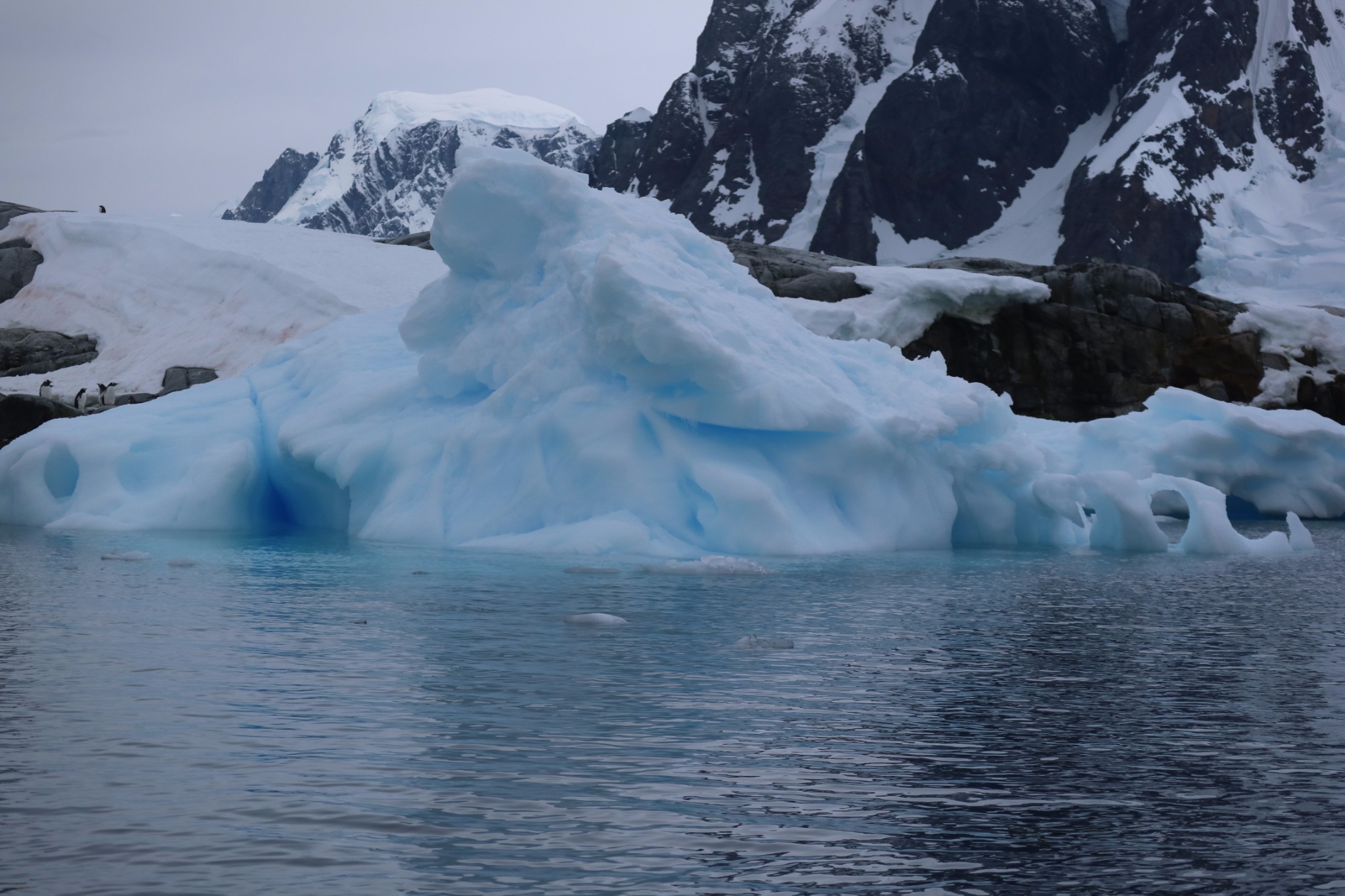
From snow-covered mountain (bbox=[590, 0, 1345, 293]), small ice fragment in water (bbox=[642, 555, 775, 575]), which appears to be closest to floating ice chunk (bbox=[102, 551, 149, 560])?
small ice fragment in water (bbox=[642, 555, 775, 575])

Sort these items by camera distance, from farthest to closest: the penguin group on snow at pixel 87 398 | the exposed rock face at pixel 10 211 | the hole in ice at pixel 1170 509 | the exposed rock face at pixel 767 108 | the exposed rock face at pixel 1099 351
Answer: the exposed rock face at pixel 767 108 < the exposed rock face at pixel 10 211 < the exposed rock face at pixel 1099 351 < the penguin group on snow at pixel 87 398 < the hole in ice at pixel 1170 509

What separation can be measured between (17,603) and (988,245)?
283ft

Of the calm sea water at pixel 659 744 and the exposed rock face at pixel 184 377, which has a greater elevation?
the exposed rock face at pixel 184 377

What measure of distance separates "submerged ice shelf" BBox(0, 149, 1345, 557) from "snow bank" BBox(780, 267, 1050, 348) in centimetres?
1476

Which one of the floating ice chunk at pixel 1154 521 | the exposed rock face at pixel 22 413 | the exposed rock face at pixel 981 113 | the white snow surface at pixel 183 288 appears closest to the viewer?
the floating ice chunk at pixel 1154 521

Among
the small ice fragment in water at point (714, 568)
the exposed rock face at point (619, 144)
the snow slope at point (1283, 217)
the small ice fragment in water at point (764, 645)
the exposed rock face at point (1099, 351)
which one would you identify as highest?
the exposed rock face at point (619, 144)

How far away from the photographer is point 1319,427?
65.0 feet

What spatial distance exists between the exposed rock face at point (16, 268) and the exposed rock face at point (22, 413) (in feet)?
48.7

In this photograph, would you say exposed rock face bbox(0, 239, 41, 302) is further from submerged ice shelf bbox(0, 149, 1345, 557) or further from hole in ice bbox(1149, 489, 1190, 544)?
hole in ice bbox(1149, 489, 1190, 544)

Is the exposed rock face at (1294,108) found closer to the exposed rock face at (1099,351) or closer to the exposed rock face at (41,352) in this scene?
the exposed rock face at (1099,351)

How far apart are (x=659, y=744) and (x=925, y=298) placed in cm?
2790

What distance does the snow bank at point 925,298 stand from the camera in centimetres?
3127

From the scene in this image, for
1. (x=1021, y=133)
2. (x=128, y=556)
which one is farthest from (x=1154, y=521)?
(x=1021, y=133)

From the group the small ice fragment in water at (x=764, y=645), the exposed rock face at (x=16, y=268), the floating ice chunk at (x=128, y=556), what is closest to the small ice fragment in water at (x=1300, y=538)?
the small ice fragment in water at (x=764, y=645)
